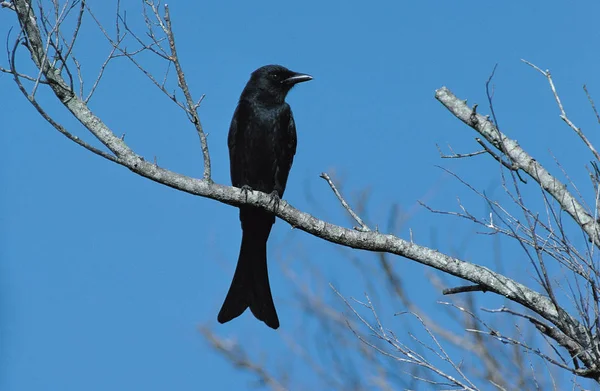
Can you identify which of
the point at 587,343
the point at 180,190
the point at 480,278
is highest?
the point at 180,190

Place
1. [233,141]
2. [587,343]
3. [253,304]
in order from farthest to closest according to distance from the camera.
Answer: [233,141] < [253,304] < [587,343]

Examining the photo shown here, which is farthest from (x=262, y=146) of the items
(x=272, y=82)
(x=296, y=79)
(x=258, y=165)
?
(x=296, y=79)

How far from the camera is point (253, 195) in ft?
14.5

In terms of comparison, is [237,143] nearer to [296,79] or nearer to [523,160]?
[296,79]

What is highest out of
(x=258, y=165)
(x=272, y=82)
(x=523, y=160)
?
(x=272, y=82)

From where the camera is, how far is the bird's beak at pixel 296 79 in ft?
20.6

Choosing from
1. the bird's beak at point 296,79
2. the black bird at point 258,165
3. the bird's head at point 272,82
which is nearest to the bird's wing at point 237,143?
the black bird at point 258,165

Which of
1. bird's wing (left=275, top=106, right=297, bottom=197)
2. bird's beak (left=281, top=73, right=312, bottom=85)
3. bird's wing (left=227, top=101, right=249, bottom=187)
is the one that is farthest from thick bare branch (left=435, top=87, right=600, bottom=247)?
bird's beak (left=281, top=73, right=312, bottom=85)

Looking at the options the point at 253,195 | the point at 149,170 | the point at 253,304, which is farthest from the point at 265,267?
the point at 149,170

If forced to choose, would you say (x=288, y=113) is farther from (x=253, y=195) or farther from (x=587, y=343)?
(x=587, y=343)

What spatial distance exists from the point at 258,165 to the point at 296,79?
897 millimetres

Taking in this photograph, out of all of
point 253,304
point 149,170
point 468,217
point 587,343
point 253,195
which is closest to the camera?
point 587,343

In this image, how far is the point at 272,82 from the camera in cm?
620

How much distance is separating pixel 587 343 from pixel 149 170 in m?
2.19
